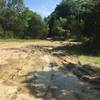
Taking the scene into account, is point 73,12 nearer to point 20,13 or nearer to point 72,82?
point 20,13

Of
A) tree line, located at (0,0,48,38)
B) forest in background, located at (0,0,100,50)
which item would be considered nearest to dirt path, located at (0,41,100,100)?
forest in background, located at (0,0,100,50)

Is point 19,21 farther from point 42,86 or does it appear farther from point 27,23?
point 42,86

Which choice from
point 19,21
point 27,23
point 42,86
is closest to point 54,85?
point 42,86

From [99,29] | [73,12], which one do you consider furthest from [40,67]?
[73,12]

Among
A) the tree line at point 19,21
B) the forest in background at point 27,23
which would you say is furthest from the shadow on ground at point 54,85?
the tree line at point 19,21

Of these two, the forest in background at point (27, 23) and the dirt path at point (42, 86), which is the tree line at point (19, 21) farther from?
the dirt path at point (42, 86)

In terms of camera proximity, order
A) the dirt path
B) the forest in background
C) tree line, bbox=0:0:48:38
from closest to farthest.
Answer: the dirt path
the forest in background
tree line, bbox=0:0:48:38

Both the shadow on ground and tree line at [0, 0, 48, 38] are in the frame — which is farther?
tree line at [0, 0, 48, 38]

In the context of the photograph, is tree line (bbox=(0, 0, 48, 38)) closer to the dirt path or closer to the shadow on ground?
the dirt path

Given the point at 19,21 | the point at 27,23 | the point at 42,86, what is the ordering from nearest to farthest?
the point at 42,86
the point at 19,21
the point at 27,23

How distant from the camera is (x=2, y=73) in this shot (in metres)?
15.8

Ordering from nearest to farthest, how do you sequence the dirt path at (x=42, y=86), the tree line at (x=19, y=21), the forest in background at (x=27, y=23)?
1. the dirt path at (x=42, y=86)
2. the forest in background at (x=27, y=23)
3. the tree line at (x=19, y=21)

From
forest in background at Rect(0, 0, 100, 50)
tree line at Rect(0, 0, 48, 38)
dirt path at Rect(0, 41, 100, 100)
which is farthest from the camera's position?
tree line at Rect(0, 0, 48, 38)

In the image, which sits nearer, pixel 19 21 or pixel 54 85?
pixel 54 85
